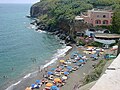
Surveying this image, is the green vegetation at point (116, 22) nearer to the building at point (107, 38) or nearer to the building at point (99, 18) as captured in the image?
the building at point (107, 38)

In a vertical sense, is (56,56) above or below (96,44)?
below

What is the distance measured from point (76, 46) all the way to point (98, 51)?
9427mm

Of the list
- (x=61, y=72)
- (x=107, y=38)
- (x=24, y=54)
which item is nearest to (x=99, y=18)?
(x=107, y=38)

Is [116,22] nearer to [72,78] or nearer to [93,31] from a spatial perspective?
[93,31]

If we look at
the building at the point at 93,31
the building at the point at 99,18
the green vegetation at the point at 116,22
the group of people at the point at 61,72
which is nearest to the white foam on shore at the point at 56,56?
the group of people at the point at 61,72

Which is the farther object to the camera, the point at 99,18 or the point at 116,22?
the point at 99,18

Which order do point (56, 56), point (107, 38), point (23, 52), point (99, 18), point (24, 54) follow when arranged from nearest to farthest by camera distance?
point (56, 56) → point (24, 54) → point (107, 38) → point (23, 52) → point (99, 18)

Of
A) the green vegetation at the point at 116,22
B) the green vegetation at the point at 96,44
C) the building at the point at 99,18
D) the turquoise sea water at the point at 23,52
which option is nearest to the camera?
the turquoise sea water at the point at 23,52

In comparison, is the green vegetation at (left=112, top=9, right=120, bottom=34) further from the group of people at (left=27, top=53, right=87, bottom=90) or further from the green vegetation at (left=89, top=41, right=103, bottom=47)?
the group of people at (left=27, top=53, right=87, bottom=90)

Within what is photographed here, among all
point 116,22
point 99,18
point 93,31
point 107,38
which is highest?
point 99,18

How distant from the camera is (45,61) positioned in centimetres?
5597

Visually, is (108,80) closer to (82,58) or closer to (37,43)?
(82,58)

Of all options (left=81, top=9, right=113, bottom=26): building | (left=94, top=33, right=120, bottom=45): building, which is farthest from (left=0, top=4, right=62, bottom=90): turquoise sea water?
(left=81, top=9, right=113, bottom=26): building

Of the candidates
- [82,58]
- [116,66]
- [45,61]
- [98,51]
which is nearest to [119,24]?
[98,51]
